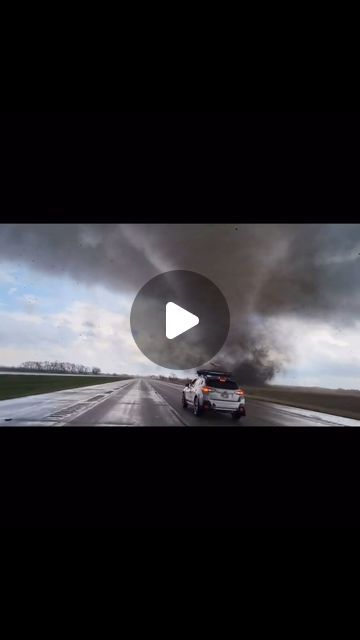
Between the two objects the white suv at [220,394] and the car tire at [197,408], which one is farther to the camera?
the car tire at [197,408]

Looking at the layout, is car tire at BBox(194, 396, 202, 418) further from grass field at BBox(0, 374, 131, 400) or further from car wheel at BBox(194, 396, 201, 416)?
grass field at BBox(0, 374, 131, 400)

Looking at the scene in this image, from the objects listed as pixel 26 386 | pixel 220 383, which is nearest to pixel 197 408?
pixel 220 383

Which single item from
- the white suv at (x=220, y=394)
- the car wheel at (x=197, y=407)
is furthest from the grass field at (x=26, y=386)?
the white suv at (x=220, y=394)

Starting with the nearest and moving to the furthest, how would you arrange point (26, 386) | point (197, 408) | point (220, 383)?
point (220, 383) < point (197, 408) < point (26, 386)

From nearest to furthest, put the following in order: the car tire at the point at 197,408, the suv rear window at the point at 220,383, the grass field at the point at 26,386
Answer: the suv rear window at the point at 220,383 < the car tire at the point at 197,408 < the grass field at the point at 26,386

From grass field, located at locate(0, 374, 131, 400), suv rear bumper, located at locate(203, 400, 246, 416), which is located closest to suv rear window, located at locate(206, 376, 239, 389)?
suv rear bumper, located at locate(203, 400, 246, 416)

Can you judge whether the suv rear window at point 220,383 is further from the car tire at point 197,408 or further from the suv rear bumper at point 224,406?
the car tire at point 197,408

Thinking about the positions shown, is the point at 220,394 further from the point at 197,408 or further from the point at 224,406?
the point at 197,408

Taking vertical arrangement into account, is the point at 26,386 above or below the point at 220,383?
below
